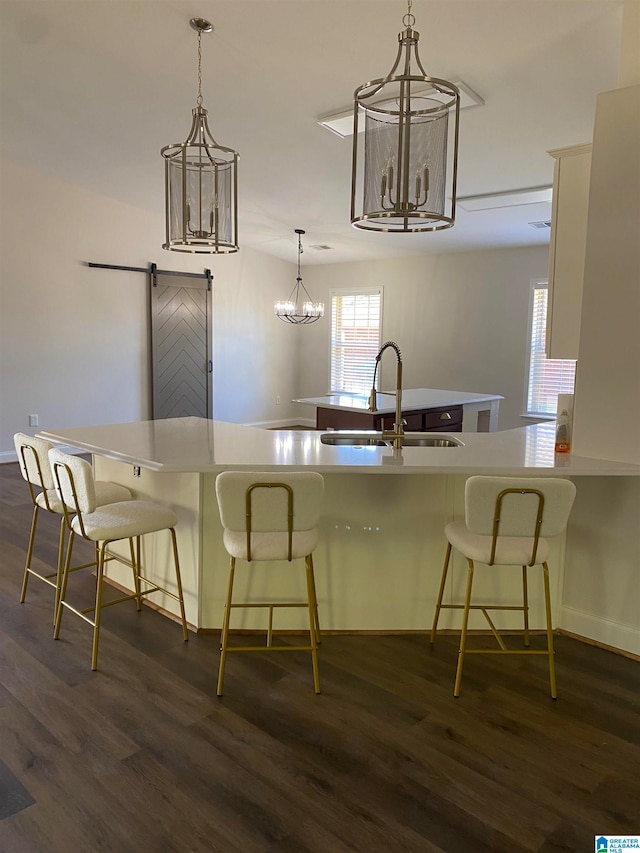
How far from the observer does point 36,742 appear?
2.15 metres

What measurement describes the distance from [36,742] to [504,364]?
684 centimetres

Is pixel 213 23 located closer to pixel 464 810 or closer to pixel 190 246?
pixel 190 246

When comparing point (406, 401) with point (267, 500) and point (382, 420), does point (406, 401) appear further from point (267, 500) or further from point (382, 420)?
point (267, 500)

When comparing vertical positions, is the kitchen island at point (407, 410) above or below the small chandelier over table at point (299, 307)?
below

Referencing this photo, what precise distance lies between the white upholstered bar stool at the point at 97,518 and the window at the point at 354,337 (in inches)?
261

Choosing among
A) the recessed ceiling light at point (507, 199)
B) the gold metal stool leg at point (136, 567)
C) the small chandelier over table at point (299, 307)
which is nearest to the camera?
the gold metal stool leg at point (136, 567)

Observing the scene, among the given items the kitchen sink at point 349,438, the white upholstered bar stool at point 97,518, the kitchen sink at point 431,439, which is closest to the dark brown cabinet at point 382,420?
the kitchen sink at point 431,439

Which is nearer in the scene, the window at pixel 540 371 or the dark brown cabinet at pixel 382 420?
the dark brown cabinet at pixel 382 420

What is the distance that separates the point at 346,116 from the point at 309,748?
13.7ft

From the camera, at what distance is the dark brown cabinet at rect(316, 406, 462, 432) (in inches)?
202

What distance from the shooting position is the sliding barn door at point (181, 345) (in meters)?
8.06

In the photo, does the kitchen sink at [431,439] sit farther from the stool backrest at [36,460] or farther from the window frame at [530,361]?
the window frame at [530,361]

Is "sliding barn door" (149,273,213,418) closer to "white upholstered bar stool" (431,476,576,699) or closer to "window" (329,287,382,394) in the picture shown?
"window" (329,287,382,394)

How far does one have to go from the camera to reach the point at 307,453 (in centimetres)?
280
